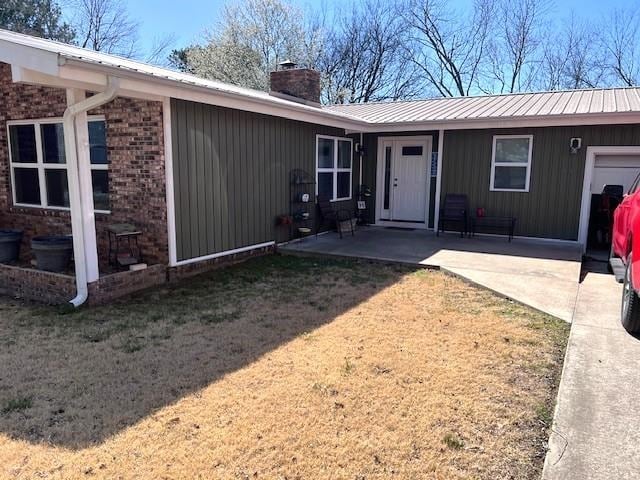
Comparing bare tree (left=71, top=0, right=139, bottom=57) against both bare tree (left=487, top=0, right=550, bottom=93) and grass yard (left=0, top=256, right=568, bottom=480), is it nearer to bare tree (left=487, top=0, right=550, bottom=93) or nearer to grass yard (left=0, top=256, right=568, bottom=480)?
bare tree (left=487, top=0, right=550, bottom=93)

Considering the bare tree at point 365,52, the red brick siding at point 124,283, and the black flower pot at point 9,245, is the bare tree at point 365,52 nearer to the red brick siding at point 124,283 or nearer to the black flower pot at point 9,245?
the black flower pot at point 9,245

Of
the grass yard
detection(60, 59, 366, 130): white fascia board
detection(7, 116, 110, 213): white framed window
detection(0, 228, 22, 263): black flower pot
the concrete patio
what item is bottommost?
the grass yard

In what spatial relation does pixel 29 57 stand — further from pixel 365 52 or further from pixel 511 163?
pixel 365 52

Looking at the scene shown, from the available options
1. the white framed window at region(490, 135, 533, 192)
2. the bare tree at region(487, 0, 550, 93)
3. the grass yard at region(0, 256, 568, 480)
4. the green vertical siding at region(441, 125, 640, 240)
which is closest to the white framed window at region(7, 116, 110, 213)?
the grass yard at region(0, 256, 568, 480)

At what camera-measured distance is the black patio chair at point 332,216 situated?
29.4 feet

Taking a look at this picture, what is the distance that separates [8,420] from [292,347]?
6.37ft

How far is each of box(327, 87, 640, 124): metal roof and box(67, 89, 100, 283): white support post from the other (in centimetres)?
590

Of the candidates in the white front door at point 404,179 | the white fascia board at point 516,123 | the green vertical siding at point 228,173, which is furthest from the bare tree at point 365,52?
the green vertical siding at point 228,173

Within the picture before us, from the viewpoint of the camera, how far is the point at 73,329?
4.29 metres

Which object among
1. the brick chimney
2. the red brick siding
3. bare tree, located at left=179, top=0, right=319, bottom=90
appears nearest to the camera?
the red brick siding

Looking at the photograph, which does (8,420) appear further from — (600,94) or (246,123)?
(600,94)

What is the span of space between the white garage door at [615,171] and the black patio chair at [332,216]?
4.41 m

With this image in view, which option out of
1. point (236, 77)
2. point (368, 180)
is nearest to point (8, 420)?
point (368, 180)

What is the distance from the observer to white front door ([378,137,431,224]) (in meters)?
9.95
